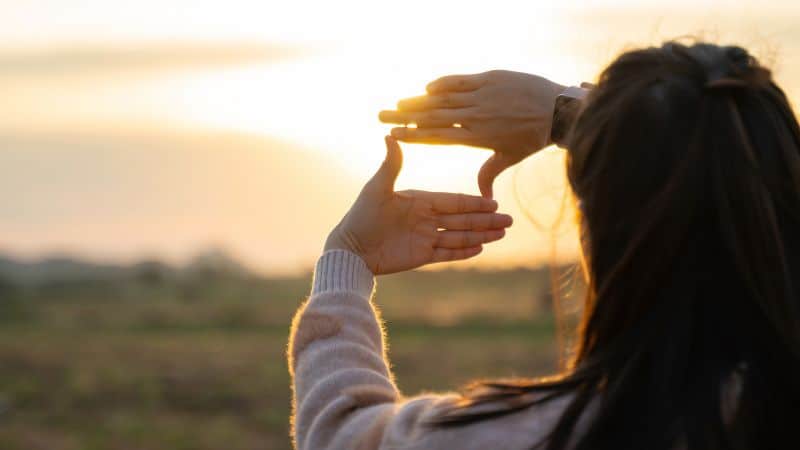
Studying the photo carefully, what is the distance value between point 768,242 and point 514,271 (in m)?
33.2

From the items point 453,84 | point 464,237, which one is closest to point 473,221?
point 464,237

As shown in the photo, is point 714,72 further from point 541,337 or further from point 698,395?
point 541,337

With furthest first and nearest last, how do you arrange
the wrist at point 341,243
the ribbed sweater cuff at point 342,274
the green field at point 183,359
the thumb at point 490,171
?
1. the green field at point 183,359
2. the thumb at point 490,171
3. the wrist at point 341,243
4. the ribbed sweater cuff at point 342,274

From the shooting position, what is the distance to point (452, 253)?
92.7 inches

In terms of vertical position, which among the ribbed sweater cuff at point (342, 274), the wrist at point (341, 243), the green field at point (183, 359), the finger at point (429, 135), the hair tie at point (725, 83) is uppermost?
the hair tie at point (725, 83)

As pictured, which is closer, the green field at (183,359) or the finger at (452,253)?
the finger at (452,253)

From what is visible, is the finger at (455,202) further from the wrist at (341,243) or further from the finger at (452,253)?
the wrist at (341,243)

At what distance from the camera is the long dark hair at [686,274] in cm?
165

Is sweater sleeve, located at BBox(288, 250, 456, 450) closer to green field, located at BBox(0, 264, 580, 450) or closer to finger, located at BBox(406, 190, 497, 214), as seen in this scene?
finger, located at BBox(406, 190, 497, 214)

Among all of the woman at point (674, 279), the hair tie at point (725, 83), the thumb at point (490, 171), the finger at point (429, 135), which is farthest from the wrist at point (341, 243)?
the hair tie at point (725, 83)

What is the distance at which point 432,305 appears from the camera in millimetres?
24953

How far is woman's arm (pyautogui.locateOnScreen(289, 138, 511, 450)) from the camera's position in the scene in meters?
1.86

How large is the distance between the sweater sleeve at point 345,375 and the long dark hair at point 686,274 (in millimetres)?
123

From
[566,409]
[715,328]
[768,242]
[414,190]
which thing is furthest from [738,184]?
[414,190]
